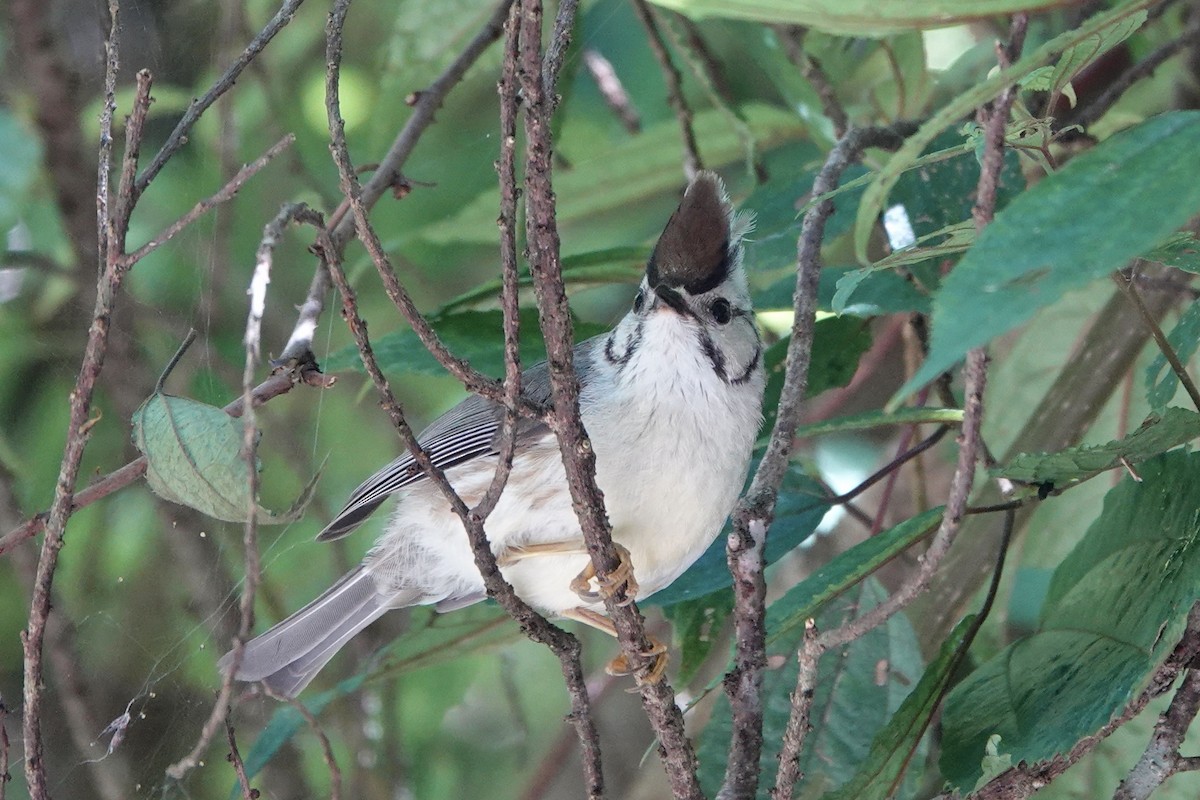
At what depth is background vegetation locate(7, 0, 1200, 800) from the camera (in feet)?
5.27

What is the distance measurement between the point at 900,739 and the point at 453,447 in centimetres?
102

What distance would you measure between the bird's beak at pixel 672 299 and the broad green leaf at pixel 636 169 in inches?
26.7

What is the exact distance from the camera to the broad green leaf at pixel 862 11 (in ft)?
3.24

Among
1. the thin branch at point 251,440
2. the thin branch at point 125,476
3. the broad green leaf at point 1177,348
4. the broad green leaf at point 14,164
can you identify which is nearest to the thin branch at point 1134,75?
the broad green leaf at point 1177,348

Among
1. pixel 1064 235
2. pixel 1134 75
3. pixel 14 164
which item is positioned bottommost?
pixel 1134 75

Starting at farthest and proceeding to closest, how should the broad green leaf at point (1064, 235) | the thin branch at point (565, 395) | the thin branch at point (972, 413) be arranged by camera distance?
1. the thin branch at point (565, 395)
2. the thin branch at point (972, 413)
3. the broad green leaf at point (1064, 235)

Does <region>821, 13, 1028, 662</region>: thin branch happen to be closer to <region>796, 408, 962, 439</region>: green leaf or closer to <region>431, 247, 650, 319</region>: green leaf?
<region>796, 408, 962, 439</region>: green leaf

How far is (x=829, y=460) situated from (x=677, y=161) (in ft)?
4.14

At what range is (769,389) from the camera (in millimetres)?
2473

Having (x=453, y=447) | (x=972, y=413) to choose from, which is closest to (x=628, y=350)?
(x=453, y=447)

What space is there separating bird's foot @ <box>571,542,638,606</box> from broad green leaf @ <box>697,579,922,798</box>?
1.01 feet

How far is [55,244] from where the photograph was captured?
2.94m

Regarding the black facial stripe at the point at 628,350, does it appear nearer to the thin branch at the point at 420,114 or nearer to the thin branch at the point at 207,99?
the thin branch at the point at 420,114

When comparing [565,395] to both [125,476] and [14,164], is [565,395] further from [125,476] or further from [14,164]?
[14,164]
